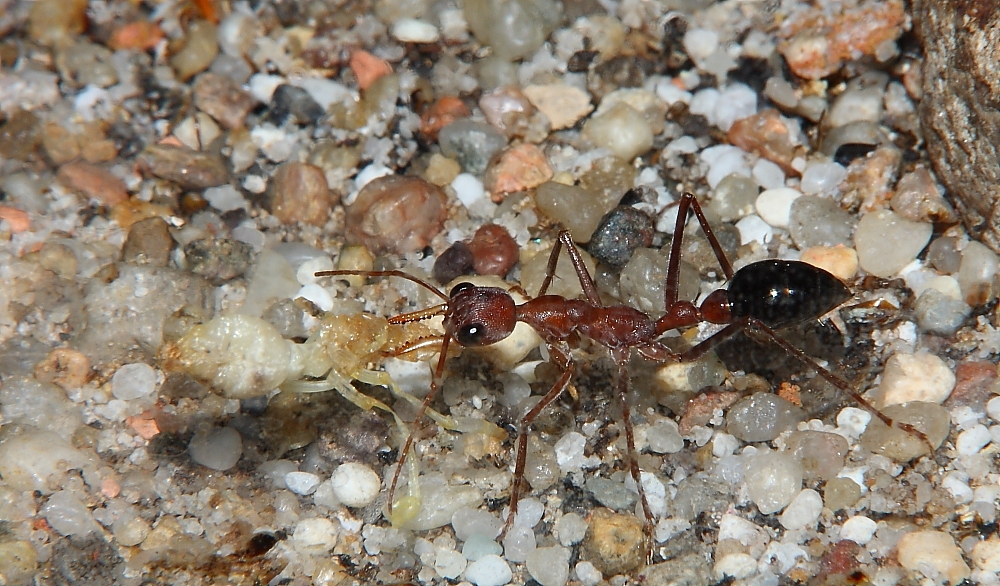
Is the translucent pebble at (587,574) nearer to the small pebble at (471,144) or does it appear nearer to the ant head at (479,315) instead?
the ant head at (479,315)

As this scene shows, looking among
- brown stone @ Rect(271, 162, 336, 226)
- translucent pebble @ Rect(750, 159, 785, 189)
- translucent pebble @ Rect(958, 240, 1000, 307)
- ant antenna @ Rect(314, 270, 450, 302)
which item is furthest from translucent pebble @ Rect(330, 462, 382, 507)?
translucent pebble @ Rect(958, 240, 1000, 307)

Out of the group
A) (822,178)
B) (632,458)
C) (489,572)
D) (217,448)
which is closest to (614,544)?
(632,458)

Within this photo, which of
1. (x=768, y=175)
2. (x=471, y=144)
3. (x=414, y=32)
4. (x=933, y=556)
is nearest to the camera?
(x=933, y=556)

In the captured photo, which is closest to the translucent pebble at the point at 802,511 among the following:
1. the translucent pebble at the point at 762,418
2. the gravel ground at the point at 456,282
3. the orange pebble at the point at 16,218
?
the gravel ground at the point at 456,282

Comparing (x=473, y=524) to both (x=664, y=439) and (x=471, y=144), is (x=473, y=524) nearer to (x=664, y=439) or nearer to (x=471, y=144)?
(x=664, y=439)

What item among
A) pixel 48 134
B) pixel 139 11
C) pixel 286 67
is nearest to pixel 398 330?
pixel 286 67

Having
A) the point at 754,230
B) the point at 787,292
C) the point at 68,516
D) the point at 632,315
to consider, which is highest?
the point at 754,230
